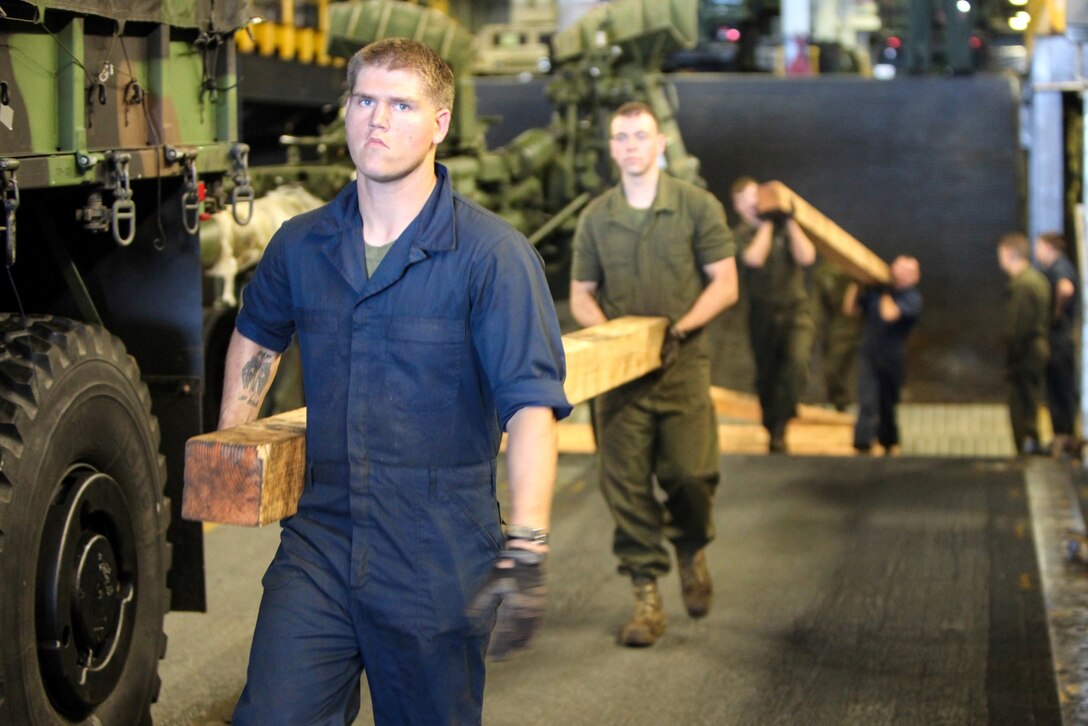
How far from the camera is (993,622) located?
281 inches

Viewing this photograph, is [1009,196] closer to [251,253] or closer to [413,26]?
[413,26]

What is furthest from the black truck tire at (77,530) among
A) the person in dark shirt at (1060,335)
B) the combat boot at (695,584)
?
the person in dark shirt at (1060,335)

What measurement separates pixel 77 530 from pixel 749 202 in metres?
8.27

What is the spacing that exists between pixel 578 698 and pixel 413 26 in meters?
7.75

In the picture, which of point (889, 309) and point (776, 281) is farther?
point (889, 309)

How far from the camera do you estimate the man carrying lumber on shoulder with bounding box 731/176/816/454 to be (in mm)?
12406

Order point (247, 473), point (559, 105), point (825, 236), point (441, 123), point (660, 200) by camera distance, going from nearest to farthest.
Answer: point (441, 123) < point (247, 473) < point (660, 200) < point (825, 236) < point (559, 105)

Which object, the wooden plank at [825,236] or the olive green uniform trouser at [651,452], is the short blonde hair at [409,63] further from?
the wooden plank at [825,236]

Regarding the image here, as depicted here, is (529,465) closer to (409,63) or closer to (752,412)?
(409,63)

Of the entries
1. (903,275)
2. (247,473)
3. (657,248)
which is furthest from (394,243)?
(903,275)

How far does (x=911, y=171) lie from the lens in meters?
18.4

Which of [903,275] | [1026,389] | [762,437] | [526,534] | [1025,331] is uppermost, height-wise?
[526,534]

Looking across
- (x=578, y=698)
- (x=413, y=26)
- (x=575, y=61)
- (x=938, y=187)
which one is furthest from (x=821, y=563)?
(x=938, y=187)

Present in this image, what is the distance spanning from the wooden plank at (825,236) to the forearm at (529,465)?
324 inches
